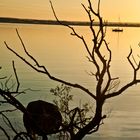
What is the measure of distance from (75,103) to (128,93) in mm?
7302

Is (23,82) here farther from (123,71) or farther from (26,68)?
(123,71)

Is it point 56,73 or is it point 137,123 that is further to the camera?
point 56,73

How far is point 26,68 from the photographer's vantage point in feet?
123

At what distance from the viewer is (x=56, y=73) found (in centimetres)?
3541

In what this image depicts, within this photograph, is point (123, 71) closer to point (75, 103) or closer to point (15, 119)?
point (75, 103)

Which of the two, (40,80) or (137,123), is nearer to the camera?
(137,123)

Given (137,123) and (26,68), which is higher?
(26,68)

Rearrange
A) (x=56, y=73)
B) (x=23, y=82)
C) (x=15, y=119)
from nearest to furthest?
(x=15, y=119), (x=23, y=82), (x=56, y=73)

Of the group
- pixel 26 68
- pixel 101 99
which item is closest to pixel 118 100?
pixel 26 68

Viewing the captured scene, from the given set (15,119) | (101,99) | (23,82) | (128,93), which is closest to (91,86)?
(128,93)

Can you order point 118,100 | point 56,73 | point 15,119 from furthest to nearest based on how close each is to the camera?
1. point 56,73
2. point 118,100
3. point 15,119

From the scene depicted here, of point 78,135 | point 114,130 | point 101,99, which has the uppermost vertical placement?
point 101,99

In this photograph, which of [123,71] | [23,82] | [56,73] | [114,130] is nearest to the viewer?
[114,130]

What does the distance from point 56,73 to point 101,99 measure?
106 ft
